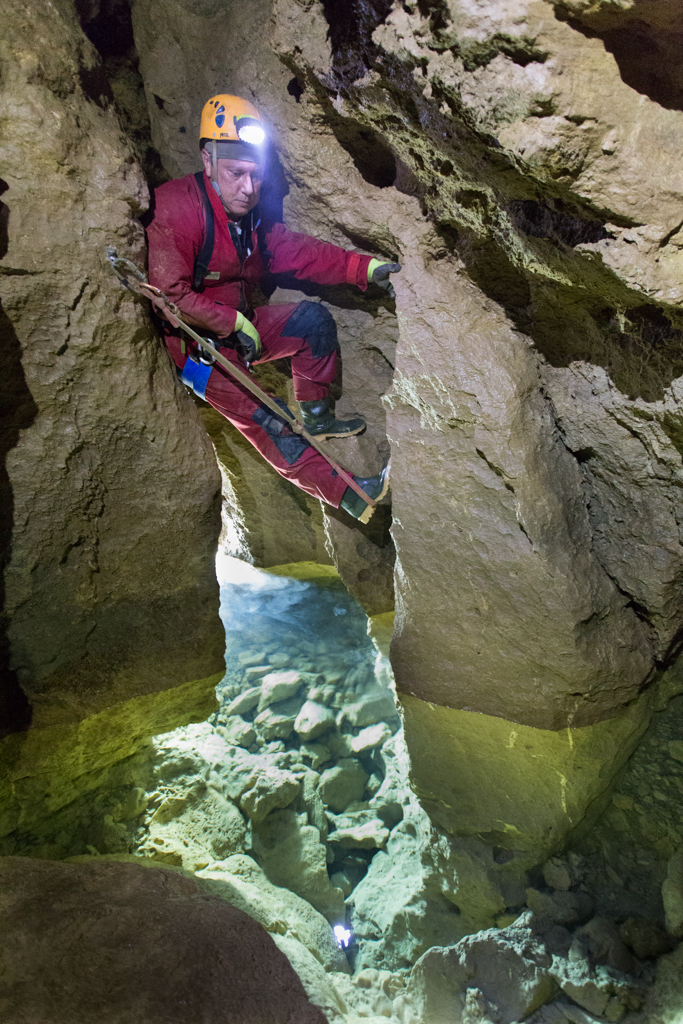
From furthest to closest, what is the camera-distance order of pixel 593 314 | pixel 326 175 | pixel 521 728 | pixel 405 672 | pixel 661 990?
pixel 405 672 < pixel 521 728 < pixel 326 175 < pixel 661 990 < pixel 593 314

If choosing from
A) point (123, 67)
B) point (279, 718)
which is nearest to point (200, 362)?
point (123, 67)

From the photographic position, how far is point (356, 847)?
12.4 feet

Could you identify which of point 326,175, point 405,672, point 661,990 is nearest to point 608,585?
point 405,672

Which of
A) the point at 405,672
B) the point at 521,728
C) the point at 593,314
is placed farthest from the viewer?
the point at 405,672

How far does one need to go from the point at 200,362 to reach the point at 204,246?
0.48m

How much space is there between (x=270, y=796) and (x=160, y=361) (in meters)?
2.81

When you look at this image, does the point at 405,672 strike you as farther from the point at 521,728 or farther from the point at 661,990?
the point at 661,990

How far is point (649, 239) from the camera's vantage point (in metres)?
1.54

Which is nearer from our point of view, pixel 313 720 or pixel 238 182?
pixel 238 182

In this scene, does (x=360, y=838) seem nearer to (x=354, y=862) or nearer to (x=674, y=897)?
(x=354, y=862)

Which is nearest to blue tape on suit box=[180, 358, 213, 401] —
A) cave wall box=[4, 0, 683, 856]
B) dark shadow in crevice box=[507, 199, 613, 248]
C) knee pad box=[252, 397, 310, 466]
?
cave wall box=[4, 0, 683, 856]

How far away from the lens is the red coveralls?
2.33 metres

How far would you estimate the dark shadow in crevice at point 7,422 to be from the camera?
2.09 m

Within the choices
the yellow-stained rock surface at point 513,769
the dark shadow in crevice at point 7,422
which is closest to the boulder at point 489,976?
the yellow-stained rock surface at point 513,769
